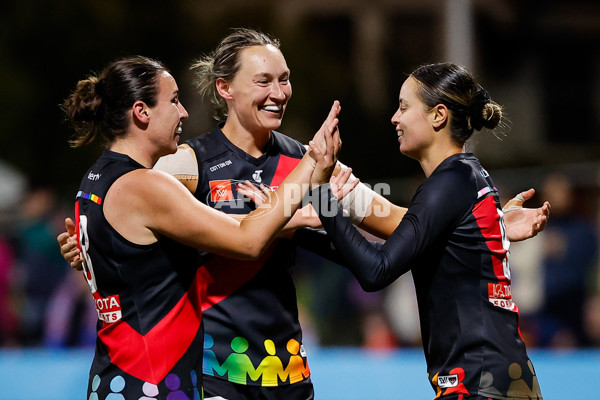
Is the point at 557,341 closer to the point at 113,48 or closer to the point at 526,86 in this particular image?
the point at 113,48

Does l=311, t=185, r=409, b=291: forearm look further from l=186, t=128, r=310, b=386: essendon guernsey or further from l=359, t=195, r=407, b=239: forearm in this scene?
l=359, t=195, r=407, b=239: forearm

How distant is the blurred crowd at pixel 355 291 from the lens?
770 cm

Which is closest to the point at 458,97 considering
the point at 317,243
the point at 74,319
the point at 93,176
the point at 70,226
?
the point at 317,243

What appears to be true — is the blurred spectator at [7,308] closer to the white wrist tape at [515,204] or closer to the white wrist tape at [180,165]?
the white wrist tape at [180,165]

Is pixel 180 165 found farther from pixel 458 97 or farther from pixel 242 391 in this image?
pixel 458 97

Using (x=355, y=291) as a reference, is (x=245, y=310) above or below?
below

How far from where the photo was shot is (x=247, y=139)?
12.3 feet

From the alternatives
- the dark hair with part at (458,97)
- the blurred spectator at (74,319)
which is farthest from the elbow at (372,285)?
the blurred spectator at (74,319)

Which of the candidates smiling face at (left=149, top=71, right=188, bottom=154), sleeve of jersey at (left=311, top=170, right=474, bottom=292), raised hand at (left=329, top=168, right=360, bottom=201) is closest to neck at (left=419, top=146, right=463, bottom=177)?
sleeve of jersey at (left=311, top=170, right=474, bottom=292)

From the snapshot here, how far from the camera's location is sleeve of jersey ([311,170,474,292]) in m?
2.94

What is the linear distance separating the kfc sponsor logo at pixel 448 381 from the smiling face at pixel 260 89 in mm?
1338

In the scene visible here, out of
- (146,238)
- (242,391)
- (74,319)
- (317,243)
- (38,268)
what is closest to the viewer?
(146,238)

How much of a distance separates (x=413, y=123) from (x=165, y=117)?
3.17 feet

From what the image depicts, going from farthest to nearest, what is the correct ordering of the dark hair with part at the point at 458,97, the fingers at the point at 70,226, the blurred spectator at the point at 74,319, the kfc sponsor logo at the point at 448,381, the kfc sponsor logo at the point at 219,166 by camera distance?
the blurred spectator at the point at 74,319, the kfc sponsor logo at the point at 219,166, the fingers at the point at 70,226, the dark hair with part at the point at 458,97, the kfc sponsor logo at the point at 448,381
